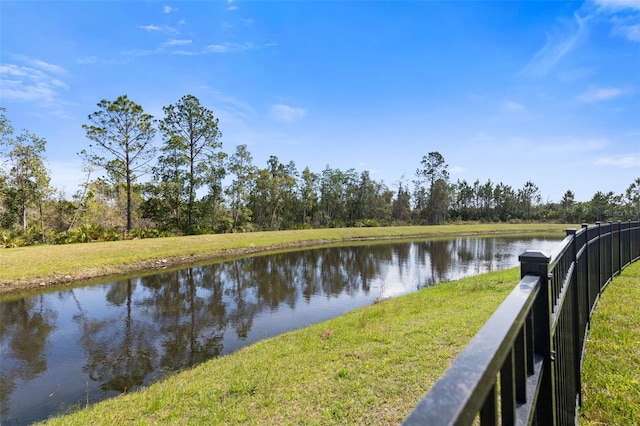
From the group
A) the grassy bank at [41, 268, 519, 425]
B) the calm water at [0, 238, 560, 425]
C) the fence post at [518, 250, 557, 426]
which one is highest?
the fence post at [518, 250, 557, 426]

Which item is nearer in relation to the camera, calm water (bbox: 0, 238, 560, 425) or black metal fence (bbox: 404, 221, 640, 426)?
black metal fence (bbox: 404, 221, 640, 426)

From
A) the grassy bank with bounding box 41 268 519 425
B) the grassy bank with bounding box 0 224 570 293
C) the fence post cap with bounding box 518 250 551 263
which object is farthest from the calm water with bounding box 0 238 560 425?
the grassy bank with bounding box 0 224 570 293

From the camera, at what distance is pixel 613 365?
3697 mm

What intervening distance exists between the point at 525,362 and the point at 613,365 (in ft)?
12.2

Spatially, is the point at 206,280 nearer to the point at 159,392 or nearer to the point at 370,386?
the point at 159,392

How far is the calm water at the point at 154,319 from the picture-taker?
19.3 feet

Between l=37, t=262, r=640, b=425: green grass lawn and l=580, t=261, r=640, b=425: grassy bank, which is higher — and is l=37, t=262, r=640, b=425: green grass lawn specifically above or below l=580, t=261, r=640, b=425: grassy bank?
below

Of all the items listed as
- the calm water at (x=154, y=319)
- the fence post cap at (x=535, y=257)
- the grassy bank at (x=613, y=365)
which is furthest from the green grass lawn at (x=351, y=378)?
the fence post cap at (x=535, y=257)

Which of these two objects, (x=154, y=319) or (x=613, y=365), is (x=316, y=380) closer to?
(x=613, y=365)

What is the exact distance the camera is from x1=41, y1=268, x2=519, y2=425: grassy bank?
153 inches

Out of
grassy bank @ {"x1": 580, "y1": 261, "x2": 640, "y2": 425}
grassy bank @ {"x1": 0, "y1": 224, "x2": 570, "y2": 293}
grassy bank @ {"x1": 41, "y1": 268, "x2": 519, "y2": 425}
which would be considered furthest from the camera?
grassy bank @ {"x1": 0, "y1": 224, "x2": 570, "y2": 293}

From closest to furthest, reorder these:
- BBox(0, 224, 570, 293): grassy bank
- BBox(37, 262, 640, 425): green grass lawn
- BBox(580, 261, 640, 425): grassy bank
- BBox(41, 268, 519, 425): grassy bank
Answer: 1. BBox(580, 261, 640, 425): grassy bank
2. BBox(37, 262, 640, 425): green grass lawn
3. BBox(41, 268, 519, 425): grassy bank
4. BBox(0, 224, 570, 293): grassy bank

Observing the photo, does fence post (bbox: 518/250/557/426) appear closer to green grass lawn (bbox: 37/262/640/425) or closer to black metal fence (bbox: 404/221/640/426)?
black metal fence (bbox: 404/221/640/426)

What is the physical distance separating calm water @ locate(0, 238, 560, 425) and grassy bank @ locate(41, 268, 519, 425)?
117 centimetres
